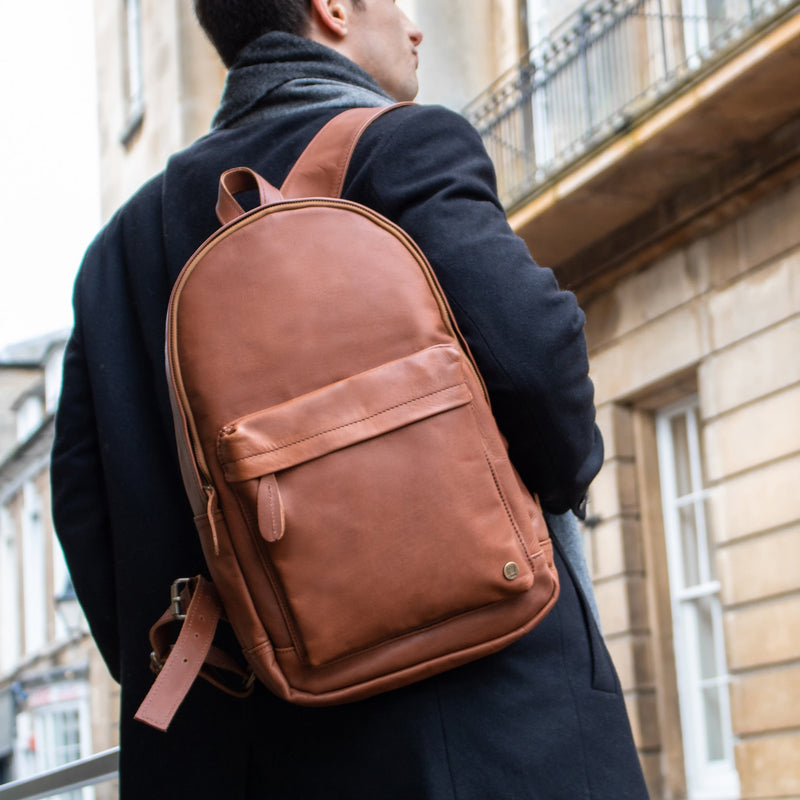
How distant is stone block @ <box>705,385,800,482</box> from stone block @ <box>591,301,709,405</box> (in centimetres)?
57

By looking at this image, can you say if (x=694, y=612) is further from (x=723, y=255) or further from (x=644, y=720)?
(x=723, y=255)

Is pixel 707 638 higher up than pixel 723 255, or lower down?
lower down

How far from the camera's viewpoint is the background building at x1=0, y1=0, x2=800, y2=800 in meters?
8.05

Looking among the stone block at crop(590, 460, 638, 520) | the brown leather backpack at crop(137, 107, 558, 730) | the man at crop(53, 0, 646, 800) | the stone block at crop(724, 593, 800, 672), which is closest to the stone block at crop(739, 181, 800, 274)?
the stone block at crop(590, 460, 638, 520)

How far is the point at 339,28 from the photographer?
188 centimetres

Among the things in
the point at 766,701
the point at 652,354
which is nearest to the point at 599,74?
the point at 652,354

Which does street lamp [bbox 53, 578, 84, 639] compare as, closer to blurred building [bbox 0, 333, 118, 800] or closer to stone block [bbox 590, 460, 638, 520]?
blurred building [bbox 0, 333, 118, 800]

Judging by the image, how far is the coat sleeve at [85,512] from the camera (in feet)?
5.75

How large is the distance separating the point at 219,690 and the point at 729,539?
7289 millimetres

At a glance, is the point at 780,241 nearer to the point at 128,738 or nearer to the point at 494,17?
the point at 494,17

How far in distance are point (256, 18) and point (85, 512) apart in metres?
0.72

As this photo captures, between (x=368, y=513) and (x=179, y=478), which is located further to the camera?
(x=179, y=478)

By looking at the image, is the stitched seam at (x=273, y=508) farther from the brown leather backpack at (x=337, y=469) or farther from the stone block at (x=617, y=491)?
the stone block at (x=617, y=491)

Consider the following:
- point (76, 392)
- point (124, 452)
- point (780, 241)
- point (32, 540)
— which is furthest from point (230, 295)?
point (32, 540)
